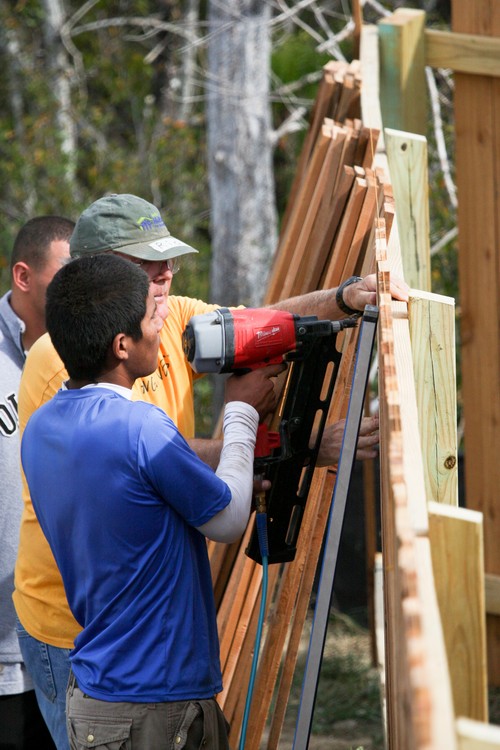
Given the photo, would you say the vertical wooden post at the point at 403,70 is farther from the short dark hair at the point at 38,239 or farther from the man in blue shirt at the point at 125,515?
the man in blue shirt at the point at 125,515

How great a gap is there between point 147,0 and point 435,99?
39.3 feet

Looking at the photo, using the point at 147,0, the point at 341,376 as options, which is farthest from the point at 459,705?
the point at 147,0

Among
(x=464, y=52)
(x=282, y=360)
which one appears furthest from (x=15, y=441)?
(x=464, y=52)

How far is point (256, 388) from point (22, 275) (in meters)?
1.31

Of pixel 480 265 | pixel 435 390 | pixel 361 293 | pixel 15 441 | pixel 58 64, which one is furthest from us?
pixel 58 64

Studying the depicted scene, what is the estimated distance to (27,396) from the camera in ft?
8.76

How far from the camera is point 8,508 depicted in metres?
3.18

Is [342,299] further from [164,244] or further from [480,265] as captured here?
[480,265]

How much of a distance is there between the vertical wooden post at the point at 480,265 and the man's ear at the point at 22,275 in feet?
7.15

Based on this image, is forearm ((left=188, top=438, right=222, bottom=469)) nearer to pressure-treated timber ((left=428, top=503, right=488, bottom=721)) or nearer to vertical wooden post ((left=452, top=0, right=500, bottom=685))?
pressure-treated timber ((left=428, top=503, right=488, bottom=721))

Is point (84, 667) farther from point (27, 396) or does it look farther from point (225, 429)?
point (27, 396)

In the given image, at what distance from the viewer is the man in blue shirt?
2.04 metres

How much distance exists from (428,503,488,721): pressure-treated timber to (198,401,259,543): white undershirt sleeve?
2.84 feet

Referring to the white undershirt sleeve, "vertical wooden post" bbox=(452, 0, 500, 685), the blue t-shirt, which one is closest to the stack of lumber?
the white undershirt sleeve
